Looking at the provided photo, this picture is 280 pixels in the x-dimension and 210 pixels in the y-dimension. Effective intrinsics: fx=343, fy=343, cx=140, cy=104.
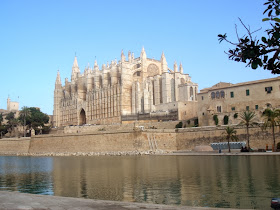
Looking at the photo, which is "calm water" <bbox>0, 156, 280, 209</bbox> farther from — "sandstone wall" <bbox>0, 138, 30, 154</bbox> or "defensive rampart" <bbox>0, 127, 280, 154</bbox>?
"sandstone wall" <bbox>0, 138, 30, 154</bbox>

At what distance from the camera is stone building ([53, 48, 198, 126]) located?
52.7 metres

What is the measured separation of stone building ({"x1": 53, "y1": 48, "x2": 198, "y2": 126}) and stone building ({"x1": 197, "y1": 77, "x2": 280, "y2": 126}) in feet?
25.4

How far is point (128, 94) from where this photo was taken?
61500mm

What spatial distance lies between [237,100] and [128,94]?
27.1 metres

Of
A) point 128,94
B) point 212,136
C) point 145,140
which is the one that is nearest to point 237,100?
point 212,136

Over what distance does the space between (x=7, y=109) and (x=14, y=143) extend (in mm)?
57448

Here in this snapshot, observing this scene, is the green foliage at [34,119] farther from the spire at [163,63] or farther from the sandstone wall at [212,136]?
the sandstone wall at [212,136]

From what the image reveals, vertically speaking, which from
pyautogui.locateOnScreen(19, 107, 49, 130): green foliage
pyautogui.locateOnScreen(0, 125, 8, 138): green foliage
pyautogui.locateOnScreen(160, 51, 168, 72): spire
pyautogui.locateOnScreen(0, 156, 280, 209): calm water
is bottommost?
pyautogui.locateOnScreen(0, 156, 280, 209): calm water

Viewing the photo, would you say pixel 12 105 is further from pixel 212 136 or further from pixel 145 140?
pixel 212 136

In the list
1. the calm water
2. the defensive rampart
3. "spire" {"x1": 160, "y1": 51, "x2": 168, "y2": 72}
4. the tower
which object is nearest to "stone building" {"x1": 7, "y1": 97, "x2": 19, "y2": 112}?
the tower

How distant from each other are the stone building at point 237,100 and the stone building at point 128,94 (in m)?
7.74

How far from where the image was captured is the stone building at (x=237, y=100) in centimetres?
3525

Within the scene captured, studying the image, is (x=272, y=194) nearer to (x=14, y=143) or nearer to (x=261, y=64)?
(x=261, y=64)

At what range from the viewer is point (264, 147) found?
32.3 metres
